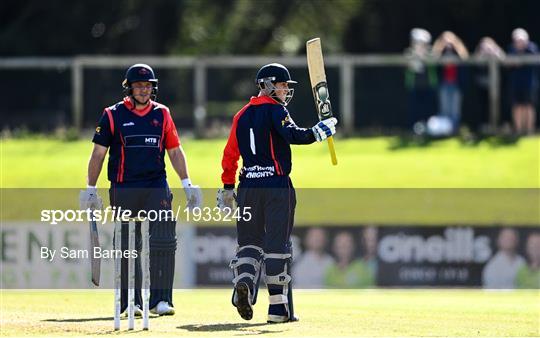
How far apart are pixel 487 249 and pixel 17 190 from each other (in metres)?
7.27

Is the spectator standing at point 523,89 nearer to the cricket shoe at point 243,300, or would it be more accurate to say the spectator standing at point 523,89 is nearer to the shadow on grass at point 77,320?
the shadow on grass at point 77,320

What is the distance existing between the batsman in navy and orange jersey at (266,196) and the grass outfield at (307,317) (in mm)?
314

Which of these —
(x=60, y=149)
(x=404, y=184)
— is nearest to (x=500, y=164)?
(x=404, y=184)

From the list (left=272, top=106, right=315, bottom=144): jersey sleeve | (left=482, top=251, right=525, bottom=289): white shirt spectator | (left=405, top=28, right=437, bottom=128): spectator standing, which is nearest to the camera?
(left=272, top=106, right=315, bottom=144): jersey sleeve

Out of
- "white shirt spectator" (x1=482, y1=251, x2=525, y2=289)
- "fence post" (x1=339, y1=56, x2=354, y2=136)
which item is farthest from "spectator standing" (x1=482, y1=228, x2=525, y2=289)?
"fence post" (x1=339, y1=56, x2=354, y2=136)

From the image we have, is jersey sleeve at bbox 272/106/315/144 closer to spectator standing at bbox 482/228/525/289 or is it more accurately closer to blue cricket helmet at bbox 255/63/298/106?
blue cricket helmet at bbox 255/63/298/106

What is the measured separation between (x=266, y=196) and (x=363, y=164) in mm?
11341

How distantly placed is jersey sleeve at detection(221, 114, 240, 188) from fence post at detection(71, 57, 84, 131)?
12690 mm

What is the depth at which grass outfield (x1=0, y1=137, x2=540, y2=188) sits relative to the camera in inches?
875

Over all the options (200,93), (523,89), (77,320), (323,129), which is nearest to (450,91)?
(523,89)

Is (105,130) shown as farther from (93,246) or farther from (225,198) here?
(225,198)

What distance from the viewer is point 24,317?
12.2 metres

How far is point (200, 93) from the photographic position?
24234 millimetres

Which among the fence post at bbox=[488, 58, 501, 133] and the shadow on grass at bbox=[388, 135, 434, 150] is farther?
the fence post at bbox=[488, 58, 501, 133]
